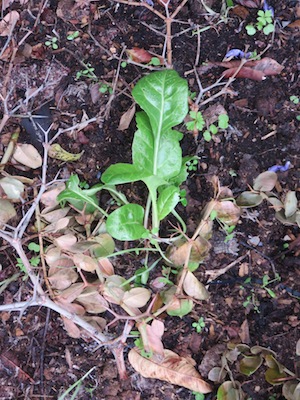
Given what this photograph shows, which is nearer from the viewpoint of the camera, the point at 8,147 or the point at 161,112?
the point at 161,112

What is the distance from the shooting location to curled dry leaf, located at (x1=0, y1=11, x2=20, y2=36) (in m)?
1.58

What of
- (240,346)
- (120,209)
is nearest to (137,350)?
(240,346)

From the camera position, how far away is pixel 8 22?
1.58 meters

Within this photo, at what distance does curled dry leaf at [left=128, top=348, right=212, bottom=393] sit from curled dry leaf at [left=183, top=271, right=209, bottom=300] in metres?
0.18

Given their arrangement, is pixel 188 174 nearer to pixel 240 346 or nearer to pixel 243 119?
pixel 243 119

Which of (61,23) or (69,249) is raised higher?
(61,23)

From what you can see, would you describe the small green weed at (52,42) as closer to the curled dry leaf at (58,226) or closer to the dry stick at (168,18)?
the dry stick at (168,18)

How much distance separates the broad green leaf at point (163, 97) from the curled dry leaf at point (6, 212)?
0.44 metres

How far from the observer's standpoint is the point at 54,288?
1485 millimetres

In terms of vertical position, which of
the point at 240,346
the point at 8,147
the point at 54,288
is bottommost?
the point at 240,346

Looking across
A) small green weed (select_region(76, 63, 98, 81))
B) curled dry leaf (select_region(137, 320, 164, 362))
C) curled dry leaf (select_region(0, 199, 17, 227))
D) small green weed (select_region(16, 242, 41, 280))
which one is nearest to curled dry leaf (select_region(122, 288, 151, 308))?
curled dry leaf (select_region(137, 320, 164, 362))

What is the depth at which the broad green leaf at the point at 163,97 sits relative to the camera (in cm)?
142

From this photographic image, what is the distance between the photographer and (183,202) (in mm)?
1489

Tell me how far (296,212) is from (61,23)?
0.84 m
